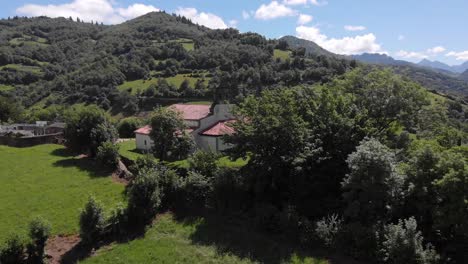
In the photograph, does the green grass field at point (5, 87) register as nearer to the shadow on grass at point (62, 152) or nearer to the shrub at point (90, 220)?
the shadow on grass at point (62, 152)

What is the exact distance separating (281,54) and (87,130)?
125 metres

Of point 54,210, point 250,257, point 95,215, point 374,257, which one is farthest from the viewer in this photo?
point 54,210

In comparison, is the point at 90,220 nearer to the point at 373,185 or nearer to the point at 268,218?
the point at 268,218

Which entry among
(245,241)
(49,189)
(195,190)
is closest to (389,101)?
(245,241)

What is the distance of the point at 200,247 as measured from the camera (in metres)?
28.5

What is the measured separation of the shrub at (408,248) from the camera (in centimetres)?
2262

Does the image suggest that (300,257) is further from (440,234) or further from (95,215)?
(95,215)

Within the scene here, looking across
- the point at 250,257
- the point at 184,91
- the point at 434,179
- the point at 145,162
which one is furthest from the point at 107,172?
the point at 184,91

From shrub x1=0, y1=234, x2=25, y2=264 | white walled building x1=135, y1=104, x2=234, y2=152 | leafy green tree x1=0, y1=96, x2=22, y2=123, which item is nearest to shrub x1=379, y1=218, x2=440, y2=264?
shrub x1=0, y1=234, x2=25, y2=264

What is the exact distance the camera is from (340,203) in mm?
31062

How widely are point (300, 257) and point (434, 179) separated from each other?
10.4 meters

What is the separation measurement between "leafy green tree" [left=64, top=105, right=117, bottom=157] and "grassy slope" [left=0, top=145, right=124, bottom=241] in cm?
230

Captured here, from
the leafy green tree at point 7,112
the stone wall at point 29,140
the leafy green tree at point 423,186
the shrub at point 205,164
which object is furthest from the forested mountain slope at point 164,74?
the leafy green tree at point 423,186

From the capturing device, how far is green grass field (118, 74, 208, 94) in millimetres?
141750
